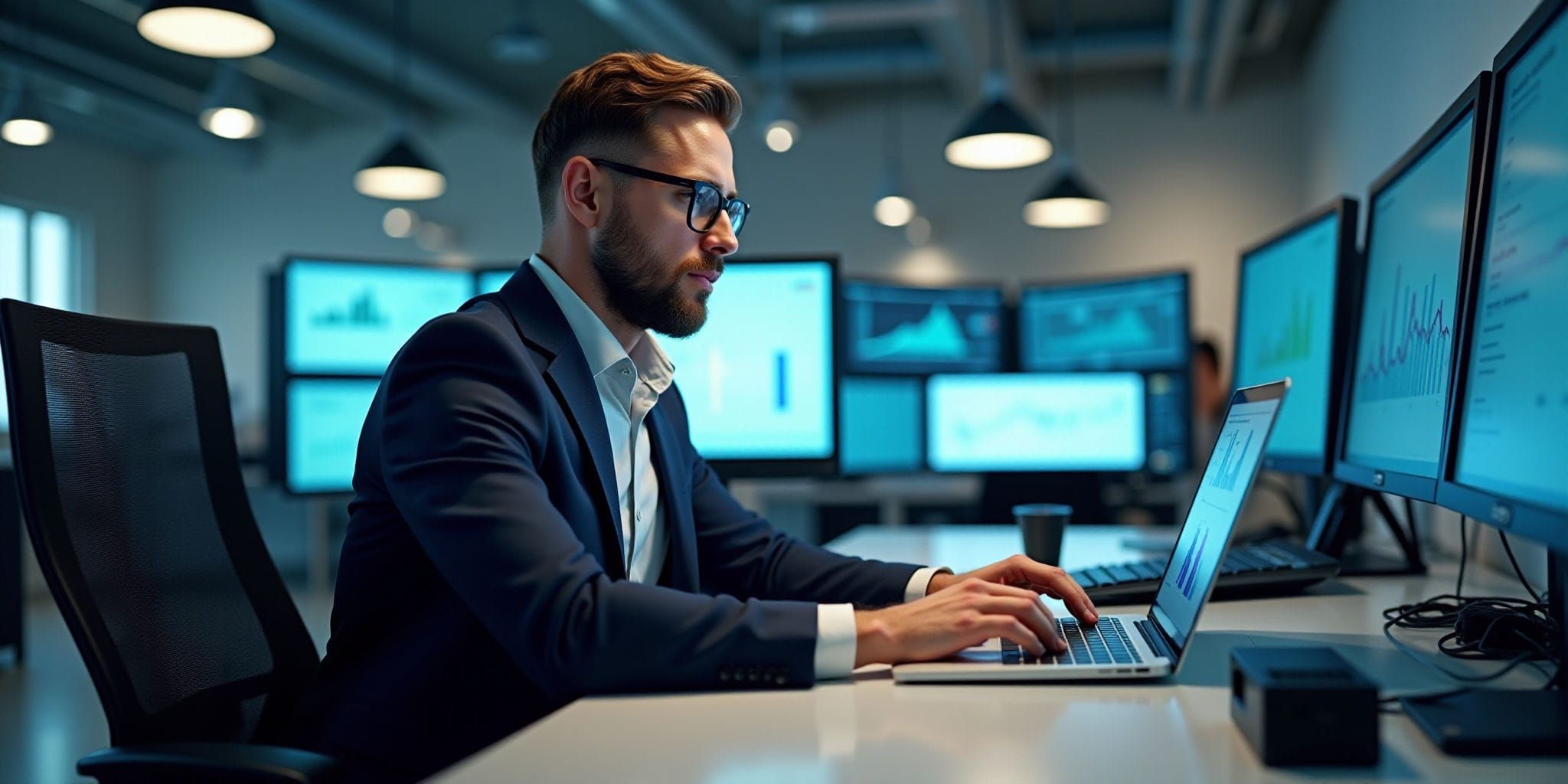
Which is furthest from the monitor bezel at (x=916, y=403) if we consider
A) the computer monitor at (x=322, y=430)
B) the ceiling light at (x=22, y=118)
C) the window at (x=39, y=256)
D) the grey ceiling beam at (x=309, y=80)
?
the window at (x=39, y=256)

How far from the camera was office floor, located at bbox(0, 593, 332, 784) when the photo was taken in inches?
122

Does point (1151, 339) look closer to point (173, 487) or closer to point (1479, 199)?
point (1479, 199)

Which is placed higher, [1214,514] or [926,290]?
[926,290]

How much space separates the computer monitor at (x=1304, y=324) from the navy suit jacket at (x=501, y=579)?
0.71 metres

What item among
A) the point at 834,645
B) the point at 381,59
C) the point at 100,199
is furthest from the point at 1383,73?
the point at 100,199

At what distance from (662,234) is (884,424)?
8.51 feet

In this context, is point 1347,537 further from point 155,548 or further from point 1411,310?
point 155,548

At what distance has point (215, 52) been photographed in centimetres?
297

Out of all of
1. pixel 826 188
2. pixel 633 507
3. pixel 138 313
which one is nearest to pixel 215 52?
pixel 633 507

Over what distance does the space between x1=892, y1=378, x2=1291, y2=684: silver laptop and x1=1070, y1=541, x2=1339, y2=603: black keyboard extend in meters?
0.22

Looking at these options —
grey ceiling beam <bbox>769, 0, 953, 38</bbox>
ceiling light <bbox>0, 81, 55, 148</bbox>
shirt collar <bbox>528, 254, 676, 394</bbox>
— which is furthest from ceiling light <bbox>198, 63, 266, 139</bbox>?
shirt collar <bbox>528, 254, 676, 394</bbox>

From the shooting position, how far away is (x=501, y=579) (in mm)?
972

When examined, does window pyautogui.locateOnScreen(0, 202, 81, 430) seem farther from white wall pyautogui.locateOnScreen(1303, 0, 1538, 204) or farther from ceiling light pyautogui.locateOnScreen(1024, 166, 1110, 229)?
white wall pyautogui.locateOnScreen(1303, 0, 1538, 204)

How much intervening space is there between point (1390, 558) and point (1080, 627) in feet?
2.88
